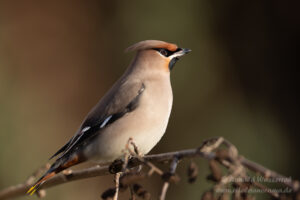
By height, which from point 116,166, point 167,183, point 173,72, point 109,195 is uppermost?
point 167,183

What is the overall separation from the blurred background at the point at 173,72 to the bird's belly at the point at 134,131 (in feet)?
6.40

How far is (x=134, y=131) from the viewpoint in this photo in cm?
315

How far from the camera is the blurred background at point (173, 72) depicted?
5.21 metres

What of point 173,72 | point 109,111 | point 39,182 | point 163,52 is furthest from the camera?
point 173,72

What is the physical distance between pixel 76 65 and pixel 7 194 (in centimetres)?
359

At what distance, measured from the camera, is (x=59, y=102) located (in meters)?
5.95

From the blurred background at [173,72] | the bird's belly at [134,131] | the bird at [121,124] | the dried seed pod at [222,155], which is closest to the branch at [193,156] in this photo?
the dried seed pod at [222,155]

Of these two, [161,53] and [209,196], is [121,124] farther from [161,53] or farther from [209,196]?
[209,196]

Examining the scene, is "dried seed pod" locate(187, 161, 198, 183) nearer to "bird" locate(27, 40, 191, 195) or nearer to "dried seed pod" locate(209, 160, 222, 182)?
"dried seed pod" locate(209, 160, 222, 182)

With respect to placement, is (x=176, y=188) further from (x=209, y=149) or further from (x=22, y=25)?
(x=209, y=149)

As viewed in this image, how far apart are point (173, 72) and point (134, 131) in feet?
8.04

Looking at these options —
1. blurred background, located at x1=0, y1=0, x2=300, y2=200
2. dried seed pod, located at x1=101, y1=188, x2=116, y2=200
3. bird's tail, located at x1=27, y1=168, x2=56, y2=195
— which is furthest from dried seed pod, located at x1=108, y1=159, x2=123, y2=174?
blurred background, located at x1=0, y1=0, x2=300, y2=200

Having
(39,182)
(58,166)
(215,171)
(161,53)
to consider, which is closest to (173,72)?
(161,53)

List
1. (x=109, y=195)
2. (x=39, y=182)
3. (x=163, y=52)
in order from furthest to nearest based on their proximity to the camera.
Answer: (x=163, y=52), (x=39, y=182), (x=109, y=195)
